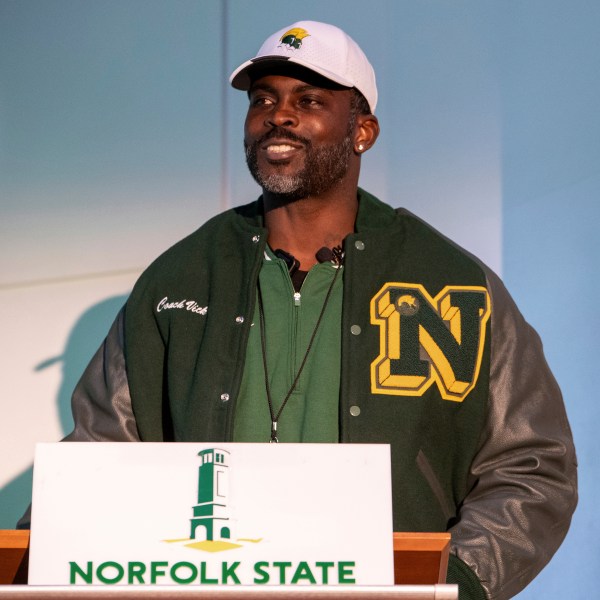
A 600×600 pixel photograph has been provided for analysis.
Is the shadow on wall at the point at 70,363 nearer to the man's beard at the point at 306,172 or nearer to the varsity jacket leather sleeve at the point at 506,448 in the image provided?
the varsity jacket leather sleeve at the point at 506,448

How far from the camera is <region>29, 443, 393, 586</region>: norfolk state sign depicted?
1.84m

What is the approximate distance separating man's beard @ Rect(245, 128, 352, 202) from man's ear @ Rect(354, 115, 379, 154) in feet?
0.32

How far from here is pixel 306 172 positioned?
2.97 m

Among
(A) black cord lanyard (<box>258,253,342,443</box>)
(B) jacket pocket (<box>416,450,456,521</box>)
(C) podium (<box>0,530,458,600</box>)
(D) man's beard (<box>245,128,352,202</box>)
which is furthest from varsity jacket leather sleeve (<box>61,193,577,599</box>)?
(C) podium (<box>0,530,458,600</box>)

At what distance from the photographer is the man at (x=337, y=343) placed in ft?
9.06

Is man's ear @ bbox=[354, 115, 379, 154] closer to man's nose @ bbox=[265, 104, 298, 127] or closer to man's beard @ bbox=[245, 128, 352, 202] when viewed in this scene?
man's beard @ bbox=[245, 128, 352, 202]

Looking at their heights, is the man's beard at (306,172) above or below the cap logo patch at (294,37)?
below

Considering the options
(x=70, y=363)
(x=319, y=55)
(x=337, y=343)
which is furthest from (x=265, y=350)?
(x=70, y=363)

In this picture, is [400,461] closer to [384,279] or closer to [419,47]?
[384,279]

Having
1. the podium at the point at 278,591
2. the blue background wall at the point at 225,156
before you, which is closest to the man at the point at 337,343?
the blue background wall at the point at 225,156

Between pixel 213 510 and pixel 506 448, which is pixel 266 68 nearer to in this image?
pixel 506 448

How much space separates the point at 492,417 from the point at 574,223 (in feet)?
2.59

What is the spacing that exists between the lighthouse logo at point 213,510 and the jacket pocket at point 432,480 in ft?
3.17

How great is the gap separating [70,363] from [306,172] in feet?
3.35
